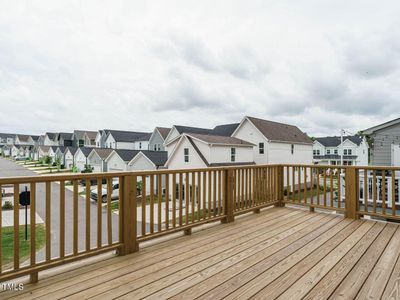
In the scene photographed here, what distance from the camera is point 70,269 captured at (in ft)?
6.98

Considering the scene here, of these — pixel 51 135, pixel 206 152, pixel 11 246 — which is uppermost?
pixel 51 135

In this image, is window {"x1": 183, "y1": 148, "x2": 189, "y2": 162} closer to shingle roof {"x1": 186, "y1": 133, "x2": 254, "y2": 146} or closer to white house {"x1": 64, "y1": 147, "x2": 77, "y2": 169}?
shingle roof {"x1": 186, "y1": 133, "x2": 254, "y2": 146}

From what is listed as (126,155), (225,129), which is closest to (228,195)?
(126,155)

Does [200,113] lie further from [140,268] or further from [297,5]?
[140,268]

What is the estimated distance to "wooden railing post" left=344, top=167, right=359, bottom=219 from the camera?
3.89 meters

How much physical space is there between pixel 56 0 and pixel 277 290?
6745 mm

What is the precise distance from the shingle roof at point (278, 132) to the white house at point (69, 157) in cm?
2616

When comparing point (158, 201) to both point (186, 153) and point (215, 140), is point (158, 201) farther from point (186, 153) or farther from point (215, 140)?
point (186, 153)

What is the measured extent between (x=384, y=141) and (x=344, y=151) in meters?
26.3

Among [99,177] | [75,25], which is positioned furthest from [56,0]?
[99,177]

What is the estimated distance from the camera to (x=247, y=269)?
2.14 m

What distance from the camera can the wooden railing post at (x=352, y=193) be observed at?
389cm

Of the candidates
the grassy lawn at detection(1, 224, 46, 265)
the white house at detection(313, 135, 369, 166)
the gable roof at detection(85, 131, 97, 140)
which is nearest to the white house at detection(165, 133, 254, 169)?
the grassy lawn at detection(1, 224, 46, 265)

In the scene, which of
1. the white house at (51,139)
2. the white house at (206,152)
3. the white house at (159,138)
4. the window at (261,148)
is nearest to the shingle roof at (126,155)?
the white house at (206,152)
